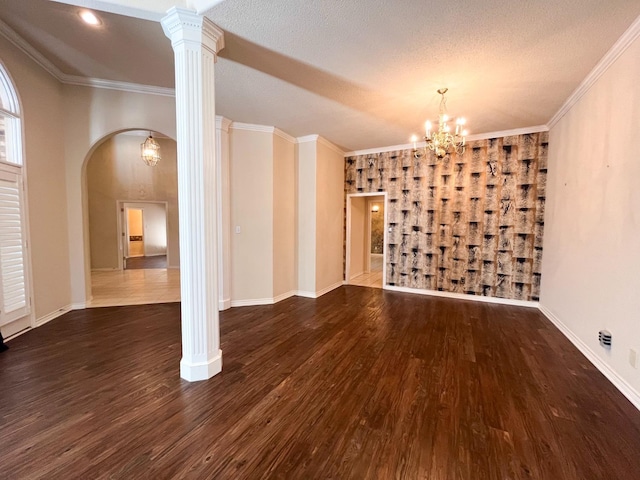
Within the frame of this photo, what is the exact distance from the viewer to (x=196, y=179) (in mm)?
2207

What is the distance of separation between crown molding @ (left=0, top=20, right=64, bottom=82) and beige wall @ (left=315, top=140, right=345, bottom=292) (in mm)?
3717

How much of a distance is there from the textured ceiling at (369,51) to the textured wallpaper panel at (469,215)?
941 mm

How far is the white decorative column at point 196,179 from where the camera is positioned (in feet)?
7.07

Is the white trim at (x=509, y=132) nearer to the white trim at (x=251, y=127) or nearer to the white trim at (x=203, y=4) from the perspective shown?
the white trim at (x=251, y=127)

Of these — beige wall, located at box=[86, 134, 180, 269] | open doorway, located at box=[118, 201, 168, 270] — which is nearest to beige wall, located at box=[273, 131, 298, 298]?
beige wall, located at box=[86, 134, 180, 269]

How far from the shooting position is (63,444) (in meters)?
1.63

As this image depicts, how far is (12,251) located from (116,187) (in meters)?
5.31

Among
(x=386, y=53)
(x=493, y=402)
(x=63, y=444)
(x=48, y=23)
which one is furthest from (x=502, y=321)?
(x=48, y=23)

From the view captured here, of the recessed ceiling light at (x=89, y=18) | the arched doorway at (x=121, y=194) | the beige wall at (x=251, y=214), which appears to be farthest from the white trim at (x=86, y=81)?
the arched doorway at (x=121, y=194)

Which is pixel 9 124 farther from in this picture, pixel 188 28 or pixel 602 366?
pixel 602 366

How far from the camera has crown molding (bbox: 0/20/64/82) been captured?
2.72 meters

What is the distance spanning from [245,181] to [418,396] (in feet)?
12.2

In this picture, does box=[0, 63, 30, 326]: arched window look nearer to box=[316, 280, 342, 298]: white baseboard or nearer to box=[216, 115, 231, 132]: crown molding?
box=[216, 115, 231, 132]: crown molding

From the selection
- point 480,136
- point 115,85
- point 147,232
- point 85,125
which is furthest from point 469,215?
point 147,232
